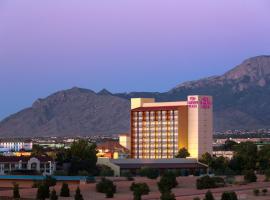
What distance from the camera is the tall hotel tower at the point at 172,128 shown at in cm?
17575

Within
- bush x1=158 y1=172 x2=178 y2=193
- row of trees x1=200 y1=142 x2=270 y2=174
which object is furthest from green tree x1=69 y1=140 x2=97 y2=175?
bush x1=158 y1=172 x2=178 y2=193

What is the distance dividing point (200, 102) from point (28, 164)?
5467cm

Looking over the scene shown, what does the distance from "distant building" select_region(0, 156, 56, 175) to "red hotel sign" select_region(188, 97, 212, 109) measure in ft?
167

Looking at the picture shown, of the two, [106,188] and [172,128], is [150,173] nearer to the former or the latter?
[106,188]

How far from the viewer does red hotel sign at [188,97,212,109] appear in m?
176

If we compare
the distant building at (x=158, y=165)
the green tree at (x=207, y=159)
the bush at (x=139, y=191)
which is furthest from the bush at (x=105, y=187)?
the green tree at (x=207, y=159)

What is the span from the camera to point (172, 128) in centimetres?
17962

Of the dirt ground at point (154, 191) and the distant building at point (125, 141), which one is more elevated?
the distant building at point (125, 141)

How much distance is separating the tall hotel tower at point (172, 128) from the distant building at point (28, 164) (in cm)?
4495

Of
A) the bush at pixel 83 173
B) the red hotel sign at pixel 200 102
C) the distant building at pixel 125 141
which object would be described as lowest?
the bush at pixel 83 173

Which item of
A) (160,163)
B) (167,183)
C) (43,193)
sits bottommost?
(43,193)

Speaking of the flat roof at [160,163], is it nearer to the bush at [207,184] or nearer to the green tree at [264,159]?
the green tree at [264,159]

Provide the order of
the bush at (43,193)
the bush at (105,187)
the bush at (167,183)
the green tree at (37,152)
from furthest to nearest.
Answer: the green tree at (37,152) < the bush at (167,183) < the bush at (105,187) < the bush at (43,193)

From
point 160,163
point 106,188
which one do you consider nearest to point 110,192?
point 106,188
